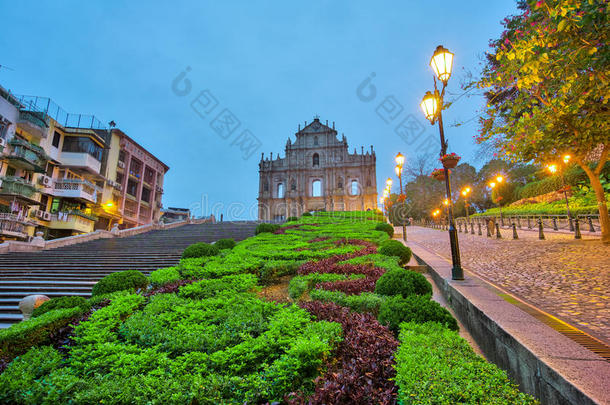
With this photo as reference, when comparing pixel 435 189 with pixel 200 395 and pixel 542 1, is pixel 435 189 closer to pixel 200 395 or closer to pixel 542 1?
pixel 542 1

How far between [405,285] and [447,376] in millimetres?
2352

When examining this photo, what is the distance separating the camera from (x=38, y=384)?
2.57m

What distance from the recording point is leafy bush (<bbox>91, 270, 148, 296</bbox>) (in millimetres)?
5727

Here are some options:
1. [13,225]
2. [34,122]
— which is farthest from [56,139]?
[13,225]

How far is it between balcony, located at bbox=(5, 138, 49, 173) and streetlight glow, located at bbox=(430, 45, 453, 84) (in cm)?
2528

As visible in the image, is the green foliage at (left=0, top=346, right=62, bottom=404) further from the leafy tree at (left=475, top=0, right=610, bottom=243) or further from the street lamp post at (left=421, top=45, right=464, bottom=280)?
the leafy tree at (left=475, top=0, right=610, bottom=243)

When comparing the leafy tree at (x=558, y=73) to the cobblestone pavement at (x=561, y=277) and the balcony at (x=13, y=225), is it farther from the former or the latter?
the balcony at (x=13, y=225)

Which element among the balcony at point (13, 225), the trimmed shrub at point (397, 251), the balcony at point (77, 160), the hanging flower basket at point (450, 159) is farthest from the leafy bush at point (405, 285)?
the balcony at point (77, 160)

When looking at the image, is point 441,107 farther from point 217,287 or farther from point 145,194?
point 145,194

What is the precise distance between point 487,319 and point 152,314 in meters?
4.52

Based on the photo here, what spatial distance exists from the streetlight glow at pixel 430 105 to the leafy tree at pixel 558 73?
3.32 ft

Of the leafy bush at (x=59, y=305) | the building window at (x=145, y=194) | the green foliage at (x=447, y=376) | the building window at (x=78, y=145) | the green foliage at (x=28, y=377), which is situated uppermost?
the building window at (x=78, y=145)

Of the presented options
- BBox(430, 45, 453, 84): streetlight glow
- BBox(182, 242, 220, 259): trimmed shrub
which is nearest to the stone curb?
BBox(430, 45, 453, 84): streetlight glow

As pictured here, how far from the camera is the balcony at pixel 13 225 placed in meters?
17.9
